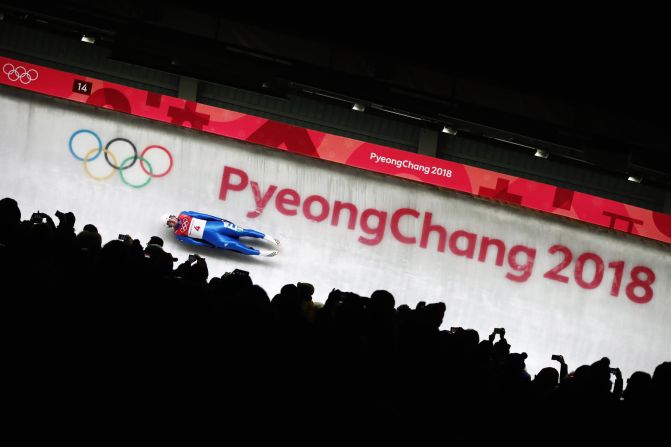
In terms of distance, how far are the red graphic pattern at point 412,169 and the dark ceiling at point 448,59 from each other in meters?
0.75

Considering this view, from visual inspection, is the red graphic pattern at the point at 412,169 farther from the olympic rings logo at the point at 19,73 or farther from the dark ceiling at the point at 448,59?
the dark ceiling at the point at 448,59

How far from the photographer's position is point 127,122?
9.87 m

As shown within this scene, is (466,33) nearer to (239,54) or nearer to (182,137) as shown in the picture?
(239,54)

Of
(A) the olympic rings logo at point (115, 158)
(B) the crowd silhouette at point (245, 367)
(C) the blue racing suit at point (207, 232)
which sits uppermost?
(A) the olympic rings logo at point (115, 158)

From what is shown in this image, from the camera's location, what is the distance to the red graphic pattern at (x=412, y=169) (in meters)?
9.72

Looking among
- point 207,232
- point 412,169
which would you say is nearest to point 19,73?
Result: point 207,232

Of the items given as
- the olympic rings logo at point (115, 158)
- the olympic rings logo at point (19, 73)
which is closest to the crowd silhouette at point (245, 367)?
the olympic rings logo at point (115, 158)

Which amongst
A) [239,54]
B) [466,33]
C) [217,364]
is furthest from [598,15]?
[239,54]

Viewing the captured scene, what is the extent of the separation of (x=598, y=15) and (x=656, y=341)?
23.0 ft

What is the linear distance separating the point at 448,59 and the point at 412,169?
4344mm

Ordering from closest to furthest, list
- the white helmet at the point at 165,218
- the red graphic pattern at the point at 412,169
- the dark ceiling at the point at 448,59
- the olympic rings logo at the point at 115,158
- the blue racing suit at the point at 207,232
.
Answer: the dark ceiling at the point at 448,59 → the blue racing suit at the point at 207,232 → the white helmet at the point at 165,218 → the red graphic pattern at the point at 412,169 → the olympic rings logo at the point at 115,158

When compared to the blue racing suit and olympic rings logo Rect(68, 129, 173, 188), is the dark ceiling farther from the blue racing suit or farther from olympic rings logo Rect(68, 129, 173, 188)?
the blue racing suit

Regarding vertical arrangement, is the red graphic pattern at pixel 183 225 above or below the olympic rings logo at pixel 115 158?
below

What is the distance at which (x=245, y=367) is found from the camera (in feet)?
8.77
